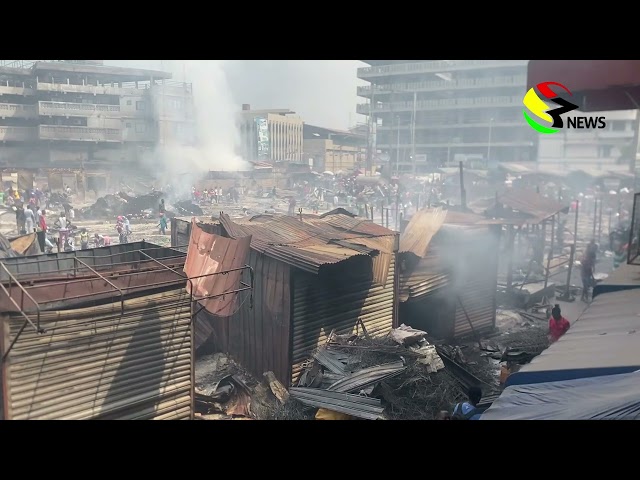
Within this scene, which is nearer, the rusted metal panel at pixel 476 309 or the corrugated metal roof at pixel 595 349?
the corrugated metal roof at pixel 595 349

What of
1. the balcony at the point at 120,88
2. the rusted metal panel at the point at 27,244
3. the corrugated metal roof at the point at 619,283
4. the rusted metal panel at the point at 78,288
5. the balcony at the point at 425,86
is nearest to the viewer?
the rusted metal panel at the point at 78,288

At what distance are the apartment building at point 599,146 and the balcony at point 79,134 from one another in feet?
99.4

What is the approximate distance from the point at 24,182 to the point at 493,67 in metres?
34.3

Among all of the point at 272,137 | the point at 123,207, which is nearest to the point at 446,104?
the point at 272,137

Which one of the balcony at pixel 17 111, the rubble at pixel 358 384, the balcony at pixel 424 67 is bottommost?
the rubble at pixel 358 384

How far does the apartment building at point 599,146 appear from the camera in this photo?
31.3m

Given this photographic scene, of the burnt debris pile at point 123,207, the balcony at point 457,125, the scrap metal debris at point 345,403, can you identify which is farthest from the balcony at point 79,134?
the scrap metal debris at point 345,403

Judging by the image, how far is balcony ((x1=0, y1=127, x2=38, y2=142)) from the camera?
31.9 meters

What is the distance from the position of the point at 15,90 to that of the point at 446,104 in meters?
33.2

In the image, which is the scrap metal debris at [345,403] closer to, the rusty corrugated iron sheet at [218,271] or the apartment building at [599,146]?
the rusty corrugated iron sheet at [218,271]

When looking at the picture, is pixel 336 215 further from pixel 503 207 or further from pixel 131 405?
pixel 503 207

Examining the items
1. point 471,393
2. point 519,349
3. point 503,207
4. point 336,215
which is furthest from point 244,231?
point 503,207

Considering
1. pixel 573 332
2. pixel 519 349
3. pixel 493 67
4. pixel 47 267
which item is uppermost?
pixel 493 67

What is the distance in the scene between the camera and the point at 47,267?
23.4ft
